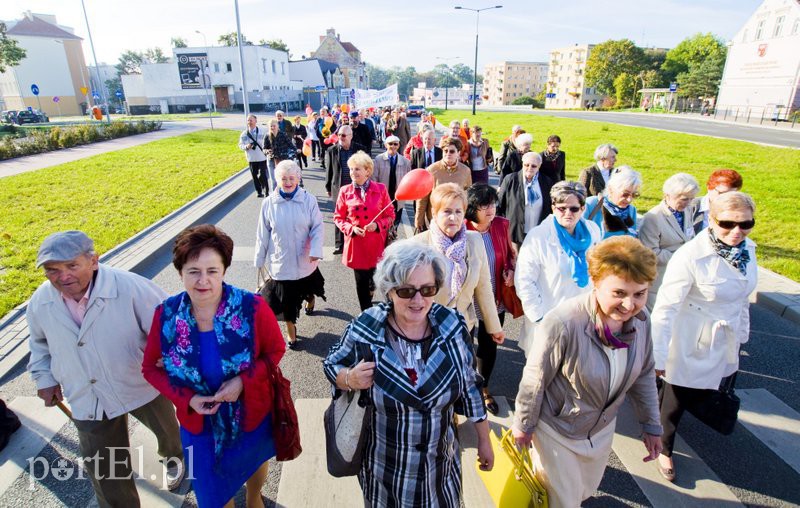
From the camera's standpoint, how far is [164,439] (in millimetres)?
2982

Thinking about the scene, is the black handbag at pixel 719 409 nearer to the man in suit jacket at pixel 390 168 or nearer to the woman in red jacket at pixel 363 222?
the woman in red jacket at pixel 363 222

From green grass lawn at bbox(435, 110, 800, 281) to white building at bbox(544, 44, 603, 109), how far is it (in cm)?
8184

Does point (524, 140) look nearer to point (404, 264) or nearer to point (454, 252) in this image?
point (454, 252)

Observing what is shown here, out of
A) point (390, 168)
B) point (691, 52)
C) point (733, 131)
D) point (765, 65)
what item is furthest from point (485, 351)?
point (691, 52)

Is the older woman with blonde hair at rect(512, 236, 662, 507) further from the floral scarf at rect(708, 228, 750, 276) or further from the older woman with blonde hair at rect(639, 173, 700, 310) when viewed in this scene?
the older woman with blonde hair at rect(639, 173, 700, 310)

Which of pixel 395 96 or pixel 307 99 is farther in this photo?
pixel 307 99

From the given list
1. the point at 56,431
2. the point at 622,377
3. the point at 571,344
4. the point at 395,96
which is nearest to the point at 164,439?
the point at 56,431

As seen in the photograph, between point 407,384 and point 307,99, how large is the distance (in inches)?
3001

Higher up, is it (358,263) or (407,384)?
(407,384)

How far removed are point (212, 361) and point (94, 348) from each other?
2.41 feet

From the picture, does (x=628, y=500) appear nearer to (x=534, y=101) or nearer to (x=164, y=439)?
(x=164, y=439)

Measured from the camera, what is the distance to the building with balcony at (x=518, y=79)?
138 meters

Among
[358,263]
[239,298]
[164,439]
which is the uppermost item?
[239,298]

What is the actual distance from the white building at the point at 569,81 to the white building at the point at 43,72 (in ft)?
307
